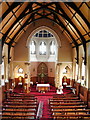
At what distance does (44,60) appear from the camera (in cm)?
3064

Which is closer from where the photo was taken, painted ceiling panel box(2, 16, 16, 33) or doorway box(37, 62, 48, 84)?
painted ceiling panel box(2, 16, 16, 33)

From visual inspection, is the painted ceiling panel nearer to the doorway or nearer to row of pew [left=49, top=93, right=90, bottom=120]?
row of pew [left=49, top=93, right=90, bottom=120]

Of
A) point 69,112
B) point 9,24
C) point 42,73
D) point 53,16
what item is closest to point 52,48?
point 42,73

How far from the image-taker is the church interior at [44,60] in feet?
47.5

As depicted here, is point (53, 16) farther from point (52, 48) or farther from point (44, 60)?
point (44, 60)

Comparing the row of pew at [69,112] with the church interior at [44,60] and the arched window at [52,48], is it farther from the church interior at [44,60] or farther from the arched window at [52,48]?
the arched window at [52,48]

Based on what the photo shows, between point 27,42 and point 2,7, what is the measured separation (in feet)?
42.4

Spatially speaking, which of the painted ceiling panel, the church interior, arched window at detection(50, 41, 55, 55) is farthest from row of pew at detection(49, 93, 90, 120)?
arched window at detection(50, 41, 55, 55)

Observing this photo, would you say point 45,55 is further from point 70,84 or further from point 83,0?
point 83,0

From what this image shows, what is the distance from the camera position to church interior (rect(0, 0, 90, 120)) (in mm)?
14469

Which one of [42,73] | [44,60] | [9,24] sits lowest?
[42,73]

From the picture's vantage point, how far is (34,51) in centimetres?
3066

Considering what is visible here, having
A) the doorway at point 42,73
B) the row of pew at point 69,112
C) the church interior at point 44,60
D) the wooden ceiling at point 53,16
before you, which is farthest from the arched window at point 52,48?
the row of pew at point 69,112

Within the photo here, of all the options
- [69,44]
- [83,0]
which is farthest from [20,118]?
[69,44]
